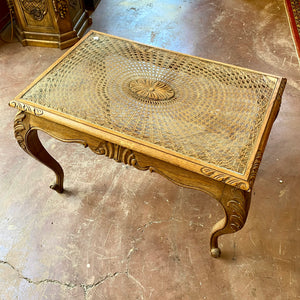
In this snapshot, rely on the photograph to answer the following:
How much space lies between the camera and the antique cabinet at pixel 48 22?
2.72m

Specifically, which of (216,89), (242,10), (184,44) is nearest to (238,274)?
(216,89)

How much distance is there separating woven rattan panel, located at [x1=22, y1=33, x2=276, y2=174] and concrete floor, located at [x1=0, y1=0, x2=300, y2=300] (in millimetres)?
692

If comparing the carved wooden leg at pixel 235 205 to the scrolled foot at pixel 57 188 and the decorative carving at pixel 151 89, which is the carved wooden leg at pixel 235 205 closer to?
the decorative carving at pixel 151 89

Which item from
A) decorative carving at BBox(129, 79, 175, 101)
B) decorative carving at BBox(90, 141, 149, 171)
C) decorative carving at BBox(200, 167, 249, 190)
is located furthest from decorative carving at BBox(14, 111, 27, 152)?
decorative carving at BBox(200, 167, 249, 190)

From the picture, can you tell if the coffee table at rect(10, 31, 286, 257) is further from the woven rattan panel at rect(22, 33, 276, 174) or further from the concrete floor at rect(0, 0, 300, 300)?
the concrete floor at rect(0, 0, 300, 300)

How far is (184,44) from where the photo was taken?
3.12 m

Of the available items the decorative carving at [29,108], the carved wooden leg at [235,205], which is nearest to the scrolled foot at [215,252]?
the carved wooden leg at [235,205]

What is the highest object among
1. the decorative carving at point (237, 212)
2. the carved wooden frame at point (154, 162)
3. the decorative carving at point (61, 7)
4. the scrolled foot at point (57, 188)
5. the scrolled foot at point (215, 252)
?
the decorative carving at point (61, 7)

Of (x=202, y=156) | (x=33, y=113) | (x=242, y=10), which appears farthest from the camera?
(x=242, y=10)

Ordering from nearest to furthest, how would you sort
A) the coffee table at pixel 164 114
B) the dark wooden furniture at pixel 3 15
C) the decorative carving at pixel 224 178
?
the decorative carving at pixel 224 178, the coffee table at pixel 164 114, the dark wooden furniture at pixel 3 15

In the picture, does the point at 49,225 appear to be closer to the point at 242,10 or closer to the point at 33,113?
the point at 33,113

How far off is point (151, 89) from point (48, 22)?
1.93 metres

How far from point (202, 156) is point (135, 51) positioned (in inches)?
34.5

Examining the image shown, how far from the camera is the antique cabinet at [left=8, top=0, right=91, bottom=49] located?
2.72m
